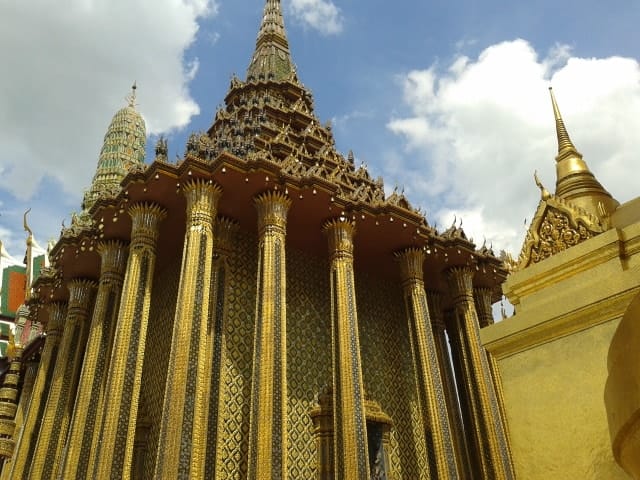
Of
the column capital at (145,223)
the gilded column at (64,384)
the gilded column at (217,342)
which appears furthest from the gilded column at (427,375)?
the gilded column at (64,384)

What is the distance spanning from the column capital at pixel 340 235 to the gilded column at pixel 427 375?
2144mm

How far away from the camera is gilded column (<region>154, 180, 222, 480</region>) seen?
10.1m

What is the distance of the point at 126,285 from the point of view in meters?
12.9

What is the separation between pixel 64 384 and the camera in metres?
15.9

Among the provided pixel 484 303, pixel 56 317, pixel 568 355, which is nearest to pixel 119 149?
pixel 56 317

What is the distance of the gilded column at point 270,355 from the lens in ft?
34.9

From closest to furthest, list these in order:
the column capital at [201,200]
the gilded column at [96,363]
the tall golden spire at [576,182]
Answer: the tall golden spire at [576,182]
the gilded column at [96,363]
the column capital at [201,200]

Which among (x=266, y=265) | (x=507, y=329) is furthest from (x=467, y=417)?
(x=507, y=329)

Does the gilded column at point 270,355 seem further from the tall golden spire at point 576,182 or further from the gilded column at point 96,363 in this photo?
the tall golden spire at point 576,182

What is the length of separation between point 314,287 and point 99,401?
6.12 m

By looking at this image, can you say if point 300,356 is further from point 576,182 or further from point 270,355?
point 576,182

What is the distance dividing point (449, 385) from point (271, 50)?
50.6 feet

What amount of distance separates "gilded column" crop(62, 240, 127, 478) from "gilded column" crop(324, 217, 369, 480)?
493 cm

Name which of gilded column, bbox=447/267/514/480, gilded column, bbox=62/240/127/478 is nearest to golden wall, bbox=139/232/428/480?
gilded column, bbox=62/240/127/478
